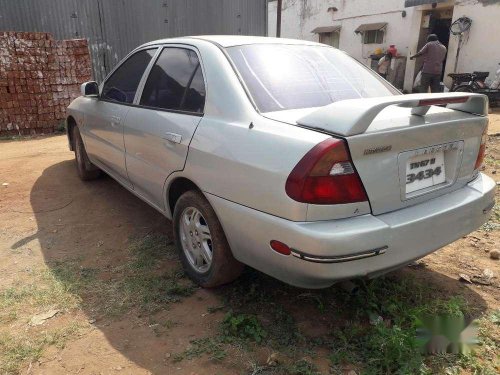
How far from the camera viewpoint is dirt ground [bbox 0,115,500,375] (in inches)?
87.7

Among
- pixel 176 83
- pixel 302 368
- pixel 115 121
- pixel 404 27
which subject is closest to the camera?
pixel 302 368

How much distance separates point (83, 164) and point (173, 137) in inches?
105

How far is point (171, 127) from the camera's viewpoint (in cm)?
285

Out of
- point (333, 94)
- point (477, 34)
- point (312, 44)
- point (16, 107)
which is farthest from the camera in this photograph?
point (477, 34)

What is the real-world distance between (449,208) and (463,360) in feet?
2.62

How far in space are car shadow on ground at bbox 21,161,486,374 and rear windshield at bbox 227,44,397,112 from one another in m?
1.24

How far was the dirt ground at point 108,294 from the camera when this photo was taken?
7.30 feet

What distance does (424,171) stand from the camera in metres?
2.28

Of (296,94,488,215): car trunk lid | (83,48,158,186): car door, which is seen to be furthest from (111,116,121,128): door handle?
(296,94,488,215): car trunk lid

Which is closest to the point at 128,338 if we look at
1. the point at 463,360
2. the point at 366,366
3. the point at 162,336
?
the point at 162,336

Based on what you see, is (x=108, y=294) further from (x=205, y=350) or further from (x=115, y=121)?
(x=115, y=121)

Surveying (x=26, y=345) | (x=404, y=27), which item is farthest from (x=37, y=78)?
(x=404, y=27)

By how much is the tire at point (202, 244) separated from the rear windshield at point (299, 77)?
76 centimetres

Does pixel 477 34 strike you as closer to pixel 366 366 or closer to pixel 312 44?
pixel 312 44
